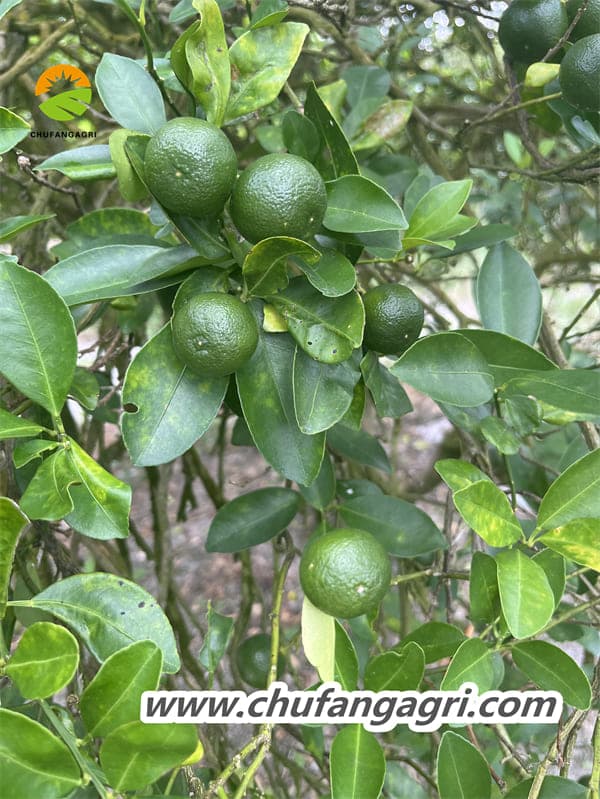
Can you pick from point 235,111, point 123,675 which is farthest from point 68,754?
point 235,111

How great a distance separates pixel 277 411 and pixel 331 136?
0.28m

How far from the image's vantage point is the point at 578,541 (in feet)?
2.04

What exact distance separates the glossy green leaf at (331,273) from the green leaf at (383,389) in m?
0.10

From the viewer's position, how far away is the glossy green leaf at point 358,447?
92 centimetres

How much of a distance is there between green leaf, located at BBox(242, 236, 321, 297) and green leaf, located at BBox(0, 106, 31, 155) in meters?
0.27

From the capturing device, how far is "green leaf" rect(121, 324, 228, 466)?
632 mm

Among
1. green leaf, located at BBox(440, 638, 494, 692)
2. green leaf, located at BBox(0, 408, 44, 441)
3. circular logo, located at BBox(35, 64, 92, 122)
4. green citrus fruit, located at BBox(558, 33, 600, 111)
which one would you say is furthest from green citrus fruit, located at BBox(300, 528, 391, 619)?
circular logo, located at BBox(35, 64, 92, 122)

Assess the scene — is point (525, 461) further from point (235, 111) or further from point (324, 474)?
point (235, 111)

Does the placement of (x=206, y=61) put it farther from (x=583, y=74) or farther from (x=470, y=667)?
(x=470, y=667)

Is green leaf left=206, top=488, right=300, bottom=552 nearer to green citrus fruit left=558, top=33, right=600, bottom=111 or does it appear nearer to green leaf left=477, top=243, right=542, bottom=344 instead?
green leaf left=477, top=243, right=542, bottom=344

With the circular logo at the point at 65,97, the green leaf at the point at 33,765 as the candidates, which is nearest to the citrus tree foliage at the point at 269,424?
the green leaf at the point at 33,765

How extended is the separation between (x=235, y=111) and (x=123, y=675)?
55cm

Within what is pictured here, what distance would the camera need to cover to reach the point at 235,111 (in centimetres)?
69

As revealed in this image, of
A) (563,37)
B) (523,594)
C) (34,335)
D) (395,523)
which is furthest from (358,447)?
(563,37)
